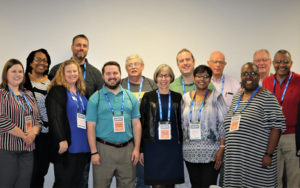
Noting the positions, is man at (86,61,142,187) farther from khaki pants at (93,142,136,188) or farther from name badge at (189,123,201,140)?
name badge at (189,123,201,140)

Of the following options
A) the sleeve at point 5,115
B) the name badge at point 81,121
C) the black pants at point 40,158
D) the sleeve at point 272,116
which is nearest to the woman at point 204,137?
the sleeve at point 272,116

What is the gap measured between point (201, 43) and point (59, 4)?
2296 mm

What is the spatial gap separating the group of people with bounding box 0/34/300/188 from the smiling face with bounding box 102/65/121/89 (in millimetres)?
10

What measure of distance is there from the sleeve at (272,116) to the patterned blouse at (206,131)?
1.44 feet

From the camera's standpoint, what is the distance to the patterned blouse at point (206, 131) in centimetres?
310

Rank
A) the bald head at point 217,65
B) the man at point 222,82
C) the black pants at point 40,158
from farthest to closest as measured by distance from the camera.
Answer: the bald head at point 217,65 < the man at point 222,82 < the black pants at point 40,158

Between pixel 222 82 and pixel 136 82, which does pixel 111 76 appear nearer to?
pixel 136 82

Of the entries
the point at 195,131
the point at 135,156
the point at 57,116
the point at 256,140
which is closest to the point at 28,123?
the point at 57,116

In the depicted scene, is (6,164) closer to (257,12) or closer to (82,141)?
(82,141)

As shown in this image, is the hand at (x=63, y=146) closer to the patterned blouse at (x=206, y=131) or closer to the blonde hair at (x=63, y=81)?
the blonde hair at (x=63, y=81)

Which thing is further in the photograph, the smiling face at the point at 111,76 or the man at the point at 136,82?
the man at the point at 136,82

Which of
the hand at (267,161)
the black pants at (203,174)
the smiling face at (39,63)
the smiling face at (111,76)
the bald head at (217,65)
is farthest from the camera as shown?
the bald head at (217,65)

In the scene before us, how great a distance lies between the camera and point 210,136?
10.2ft

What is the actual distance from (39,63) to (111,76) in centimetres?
103
